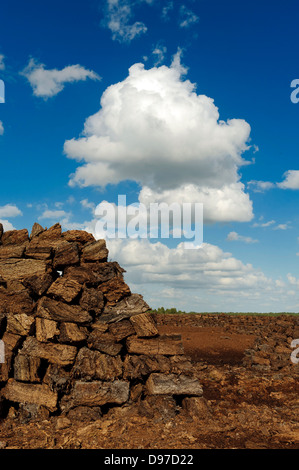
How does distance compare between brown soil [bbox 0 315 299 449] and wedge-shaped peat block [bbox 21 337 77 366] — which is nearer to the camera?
brown soil [bbox 0 315 299 449]

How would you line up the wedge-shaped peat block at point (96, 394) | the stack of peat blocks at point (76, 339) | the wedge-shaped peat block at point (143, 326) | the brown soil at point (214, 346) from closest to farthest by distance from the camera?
the wedge-shaped peat block at point (96, 394)
the stack of peat blocks at point (76, 339)
the wedge-shaped peat block at point (143, 326)
the brown soil at point (214, 346)

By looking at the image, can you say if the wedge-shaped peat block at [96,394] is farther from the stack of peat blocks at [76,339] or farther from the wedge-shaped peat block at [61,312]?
the wedge-shaped peat block at [61,312]

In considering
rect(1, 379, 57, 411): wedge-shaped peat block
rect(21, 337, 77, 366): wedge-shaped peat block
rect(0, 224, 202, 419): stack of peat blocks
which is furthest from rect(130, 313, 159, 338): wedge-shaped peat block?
rect(1, 379, 57, 411): wedge-shaped peat block

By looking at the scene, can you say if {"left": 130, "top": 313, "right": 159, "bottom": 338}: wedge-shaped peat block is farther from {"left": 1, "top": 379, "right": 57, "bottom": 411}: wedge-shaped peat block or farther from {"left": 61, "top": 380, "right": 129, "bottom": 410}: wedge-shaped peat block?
{"left": 1, "top": 379, "right": 57, "bottom": 411}: wedge-shaped peat block

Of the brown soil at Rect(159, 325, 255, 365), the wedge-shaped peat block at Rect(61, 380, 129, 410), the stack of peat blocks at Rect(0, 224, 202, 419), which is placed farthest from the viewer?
the brown soil at Rect(159, 325, 255, 365)

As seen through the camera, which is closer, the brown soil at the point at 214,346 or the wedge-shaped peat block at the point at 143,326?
the wedge-shaped peat block at the point at 143,326

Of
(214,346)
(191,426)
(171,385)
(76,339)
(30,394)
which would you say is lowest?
(214,346)

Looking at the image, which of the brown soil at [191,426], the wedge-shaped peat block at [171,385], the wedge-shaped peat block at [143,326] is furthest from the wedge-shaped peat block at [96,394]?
the wedge-shaped peat block at [143,326]

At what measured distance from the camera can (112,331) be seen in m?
9.30

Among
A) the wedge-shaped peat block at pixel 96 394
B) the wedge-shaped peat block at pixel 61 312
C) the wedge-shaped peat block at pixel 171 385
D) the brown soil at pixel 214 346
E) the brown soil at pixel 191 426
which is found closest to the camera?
the brown soil at pixel 191 426

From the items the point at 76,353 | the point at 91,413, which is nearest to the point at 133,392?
the point at 91,413

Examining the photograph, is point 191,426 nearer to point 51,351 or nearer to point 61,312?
point 51,351

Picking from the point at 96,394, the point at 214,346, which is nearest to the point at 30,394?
the point at 96,394
